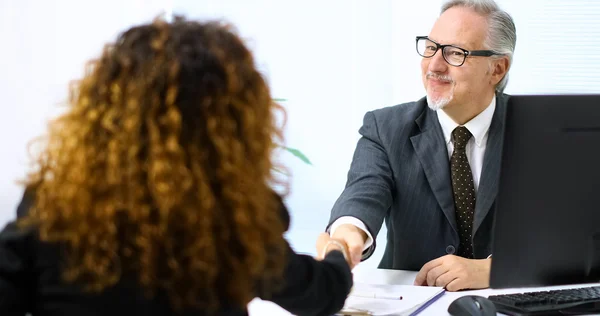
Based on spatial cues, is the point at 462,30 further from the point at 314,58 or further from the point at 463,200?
the point at 314,58

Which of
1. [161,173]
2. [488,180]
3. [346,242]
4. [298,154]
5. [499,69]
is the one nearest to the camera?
[161,173]

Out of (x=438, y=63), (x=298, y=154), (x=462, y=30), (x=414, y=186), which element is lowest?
(x=298, y=154)

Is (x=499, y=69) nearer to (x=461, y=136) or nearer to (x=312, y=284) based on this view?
(x=461, y=136)

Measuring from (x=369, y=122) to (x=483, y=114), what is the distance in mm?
371

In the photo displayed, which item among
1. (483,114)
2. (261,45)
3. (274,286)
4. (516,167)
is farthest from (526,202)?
(261,45)

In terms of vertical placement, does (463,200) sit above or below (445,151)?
below

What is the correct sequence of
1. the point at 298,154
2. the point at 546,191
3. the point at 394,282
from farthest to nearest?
the point at 298,154 → the point at 394,282 → the point at 546,191

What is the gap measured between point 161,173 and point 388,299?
2.81ft

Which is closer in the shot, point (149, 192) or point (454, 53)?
point (149, 192)

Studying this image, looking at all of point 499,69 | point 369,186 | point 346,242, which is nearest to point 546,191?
point 346,242

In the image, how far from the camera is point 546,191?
146cm

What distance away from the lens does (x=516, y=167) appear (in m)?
1.44

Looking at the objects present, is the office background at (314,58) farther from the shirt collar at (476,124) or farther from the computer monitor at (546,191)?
the computer monitor at (546,191)

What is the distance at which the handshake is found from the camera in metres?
1.70
